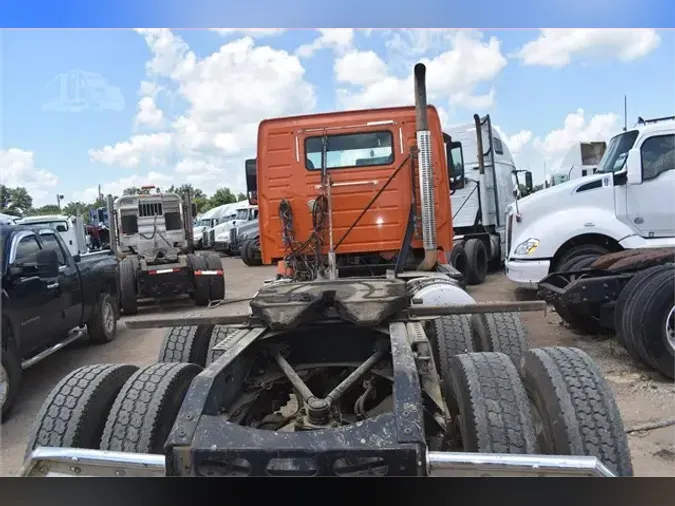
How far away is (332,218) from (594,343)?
3.18m

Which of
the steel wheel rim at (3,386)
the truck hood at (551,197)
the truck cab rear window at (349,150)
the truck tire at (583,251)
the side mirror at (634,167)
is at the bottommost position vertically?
the steel wheel rim at (3,386)

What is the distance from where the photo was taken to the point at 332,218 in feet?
21.2

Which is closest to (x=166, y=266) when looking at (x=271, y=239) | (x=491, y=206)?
(x=271, y=239)

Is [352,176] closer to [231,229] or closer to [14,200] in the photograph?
[14,200]

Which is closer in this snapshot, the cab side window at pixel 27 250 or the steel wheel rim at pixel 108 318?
the cab side window at pixel 27 250

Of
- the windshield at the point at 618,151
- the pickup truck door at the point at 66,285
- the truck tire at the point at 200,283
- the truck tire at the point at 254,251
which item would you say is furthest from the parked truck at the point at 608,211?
the truck tire at the point at 254,251

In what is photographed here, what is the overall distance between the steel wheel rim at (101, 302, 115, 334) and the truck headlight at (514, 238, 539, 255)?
5.73 m

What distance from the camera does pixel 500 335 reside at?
14.7 ft

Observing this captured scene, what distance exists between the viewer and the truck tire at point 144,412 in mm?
2660

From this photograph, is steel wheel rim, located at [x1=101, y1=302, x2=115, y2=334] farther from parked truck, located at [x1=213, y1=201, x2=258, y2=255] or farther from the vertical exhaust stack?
parked truck, located at [x1=213, y1=201, x2=258, y2=255]

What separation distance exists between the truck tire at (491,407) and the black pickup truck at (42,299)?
4.20 m

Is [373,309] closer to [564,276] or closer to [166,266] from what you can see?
[564,276]

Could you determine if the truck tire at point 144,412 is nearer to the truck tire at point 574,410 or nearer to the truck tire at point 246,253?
the truck tire at point 574,410

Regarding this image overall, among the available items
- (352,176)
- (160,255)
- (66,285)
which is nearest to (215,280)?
(160,255)
